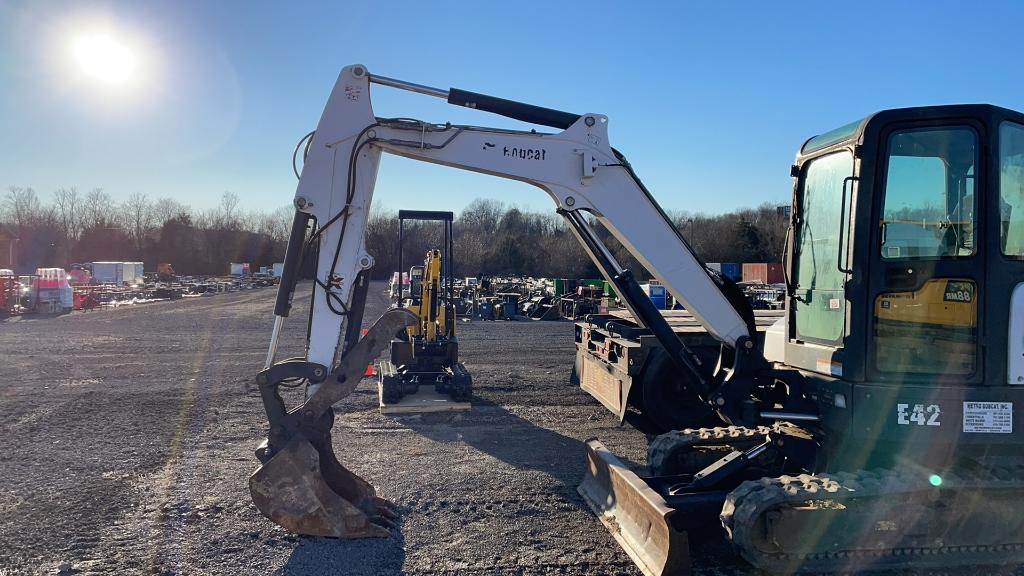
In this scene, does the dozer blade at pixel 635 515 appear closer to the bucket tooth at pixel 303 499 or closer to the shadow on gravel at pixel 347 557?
the shadow on gravel at pixel 347 557

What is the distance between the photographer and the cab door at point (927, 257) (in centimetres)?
442

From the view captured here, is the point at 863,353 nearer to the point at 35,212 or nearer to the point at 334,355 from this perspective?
the point at 334,355

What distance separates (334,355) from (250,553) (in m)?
1.51

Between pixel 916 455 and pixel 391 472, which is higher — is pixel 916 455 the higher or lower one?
the higher one

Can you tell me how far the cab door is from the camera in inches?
174

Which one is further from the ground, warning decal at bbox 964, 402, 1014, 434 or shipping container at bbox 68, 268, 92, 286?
shipping container at bbox 68, 268, 92, 286

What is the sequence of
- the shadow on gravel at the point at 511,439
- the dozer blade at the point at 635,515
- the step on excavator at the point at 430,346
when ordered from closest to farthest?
1. the dozer blade at the point at 635,515
2. the shadow on gravel at the point at 511,439
3. the step on excavator at the point at 430,346

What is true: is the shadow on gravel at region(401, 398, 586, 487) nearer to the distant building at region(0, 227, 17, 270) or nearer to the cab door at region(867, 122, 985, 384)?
the cab door at region(867, 122, 985, 384)

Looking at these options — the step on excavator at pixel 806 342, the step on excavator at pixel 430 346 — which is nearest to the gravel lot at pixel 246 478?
the step on excavator at pixel 806 342

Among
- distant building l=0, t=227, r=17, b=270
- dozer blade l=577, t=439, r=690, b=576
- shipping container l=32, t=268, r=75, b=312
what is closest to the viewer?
dozer blade l=577, t=439, r=690, b=576

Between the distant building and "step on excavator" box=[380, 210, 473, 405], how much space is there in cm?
5662

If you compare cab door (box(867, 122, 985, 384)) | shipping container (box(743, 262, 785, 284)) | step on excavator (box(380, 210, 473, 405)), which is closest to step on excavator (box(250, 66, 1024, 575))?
cab door (box(867, 122, 985, 384))

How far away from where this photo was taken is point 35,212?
90.2 metres

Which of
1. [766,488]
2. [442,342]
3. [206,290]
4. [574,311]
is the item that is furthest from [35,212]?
[766,488]
